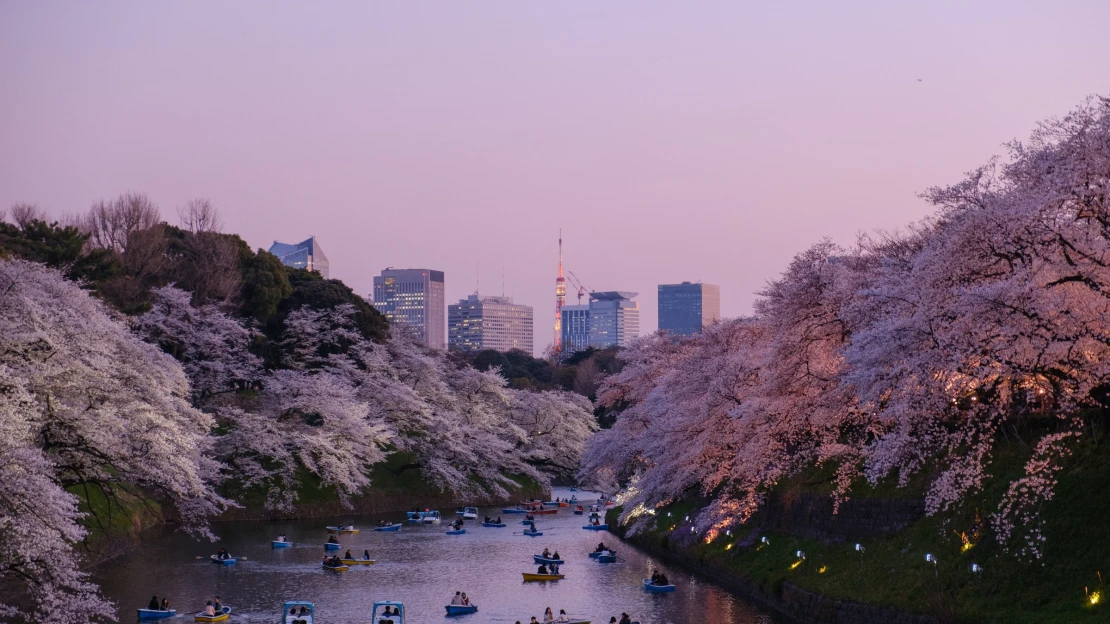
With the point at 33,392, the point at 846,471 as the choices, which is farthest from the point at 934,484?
the point at 33,392

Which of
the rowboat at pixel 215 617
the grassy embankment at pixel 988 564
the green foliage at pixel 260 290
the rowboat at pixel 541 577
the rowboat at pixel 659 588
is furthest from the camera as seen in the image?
the green foliage at pixel 260 290

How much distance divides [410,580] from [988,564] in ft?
83.5

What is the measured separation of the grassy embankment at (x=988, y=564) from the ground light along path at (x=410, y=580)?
12.4 feet

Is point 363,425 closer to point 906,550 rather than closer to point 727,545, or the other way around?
point 727,545

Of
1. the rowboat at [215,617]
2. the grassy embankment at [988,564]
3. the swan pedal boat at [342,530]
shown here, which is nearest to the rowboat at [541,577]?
the grassy embankment at [988,564]

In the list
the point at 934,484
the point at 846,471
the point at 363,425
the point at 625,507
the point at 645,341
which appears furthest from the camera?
the point at 645,341

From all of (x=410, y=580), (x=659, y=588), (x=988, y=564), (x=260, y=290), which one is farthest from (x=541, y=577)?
(x=260, y=290)

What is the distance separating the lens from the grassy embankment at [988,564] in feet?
74.9

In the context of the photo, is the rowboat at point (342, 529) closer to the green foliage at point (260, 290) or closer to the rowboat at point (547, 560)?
the rowboat at point (547, 560)

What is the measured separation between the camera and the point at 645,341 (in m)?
74.1

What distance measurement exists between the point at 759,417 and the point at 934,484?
8.25 m

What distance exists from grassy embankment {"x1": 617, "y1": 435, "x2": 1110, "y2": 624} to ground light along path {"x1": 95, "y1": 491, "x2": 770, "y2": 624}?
379cm

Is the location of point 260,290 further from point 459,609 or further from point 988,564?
point 988,564

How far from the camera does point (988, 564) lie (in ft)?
83.2
